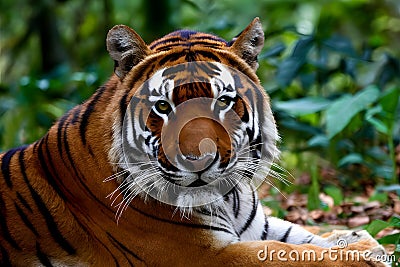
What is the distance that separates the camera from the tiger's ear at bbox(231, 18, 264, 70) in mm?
3184

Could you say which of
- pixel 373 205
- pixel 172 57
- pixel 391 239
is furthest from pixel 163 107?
pixel 373 205

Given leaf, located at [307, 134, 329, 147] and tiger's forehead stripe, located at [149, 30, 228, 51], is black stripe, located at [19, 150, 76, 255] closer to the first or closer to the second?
tiger's forehead stripe, located at [149, 30, 228, 51]

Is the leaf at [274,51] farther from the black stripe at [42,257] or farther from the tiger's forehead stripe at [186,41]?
the black stripe at [42,257]

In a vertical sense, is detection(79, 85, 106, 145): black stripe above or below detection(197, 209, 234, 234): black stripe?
above

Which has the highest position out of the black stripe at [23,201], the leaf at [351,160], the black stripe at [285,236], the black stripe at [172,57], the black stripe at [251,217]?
the black stripe at [172,57]

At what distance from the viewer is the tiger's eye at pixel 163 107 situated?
2.97 metres

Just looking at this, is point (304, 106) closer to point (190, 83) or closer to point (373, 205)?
point (373, 205)

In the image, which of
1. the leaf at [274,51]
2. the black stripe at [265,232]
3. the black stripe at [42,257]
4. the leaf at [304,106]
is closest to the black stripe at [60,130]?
the black stripe at [42,257]

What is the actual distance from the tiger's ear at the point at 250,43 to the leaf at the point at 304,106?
241 cm

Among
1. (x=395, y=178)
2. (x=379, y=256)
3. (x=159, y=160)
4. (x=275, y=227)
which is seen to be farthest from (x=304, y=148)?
(x=159, y=160)

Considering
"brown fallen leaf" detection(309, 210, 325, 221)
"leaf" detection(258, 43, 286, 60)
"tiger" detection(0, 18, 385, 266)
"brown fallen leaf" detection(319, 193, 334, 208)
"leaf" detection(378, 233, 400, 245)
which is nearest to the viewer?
"tiger" detection(0, 18, 385, 266)

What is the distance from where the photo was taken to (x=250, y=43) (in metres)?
3.22

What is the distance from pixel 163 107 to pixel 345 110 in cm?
269

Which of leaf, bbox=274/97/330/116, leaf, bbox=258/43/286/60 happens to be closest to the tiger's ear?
leaf, bbox=274/97/330/116
